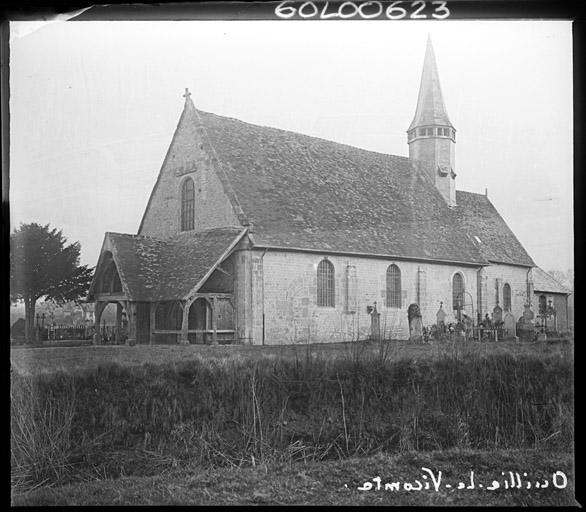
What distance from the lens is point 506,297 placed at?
891 centimetres

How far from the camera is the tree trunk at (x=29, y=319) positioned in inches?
298

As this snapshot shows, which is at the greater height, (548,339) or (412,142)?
(412,142)

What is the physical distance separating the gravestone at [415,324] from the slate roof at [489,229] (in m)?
1.32

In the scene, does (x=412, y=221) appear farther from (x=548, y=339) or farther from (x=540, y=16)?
(x=540, y=16)

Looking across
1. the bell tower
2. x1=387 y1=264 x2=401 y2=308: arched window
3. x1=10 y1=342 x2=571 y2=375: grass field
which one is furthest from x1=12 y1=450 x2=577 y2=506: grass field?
the bell tower

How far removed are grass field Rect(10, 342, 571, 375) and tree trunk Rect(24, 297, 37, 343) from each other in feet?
0.51

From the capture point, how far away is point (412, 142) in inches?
342

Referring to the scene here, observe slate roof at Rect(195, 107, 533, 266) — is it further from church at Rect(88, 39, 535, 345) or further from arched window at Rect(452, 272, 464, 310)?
arched window at Rect(452, 272, 464, 310)

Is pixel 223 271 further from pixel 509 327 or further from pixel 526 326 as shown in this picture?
pixel 526 326

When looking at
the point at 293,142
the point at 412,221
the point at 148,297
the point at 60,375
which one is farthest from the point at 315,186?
the point at 60,375

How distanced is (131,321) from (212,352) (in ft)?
3.64

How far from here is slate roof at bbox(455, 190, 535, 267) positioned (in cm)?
857

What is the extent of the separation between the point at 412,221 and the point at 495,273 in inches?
53.1

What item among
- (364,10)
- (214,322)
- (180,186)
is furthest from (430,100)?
(214,322)
